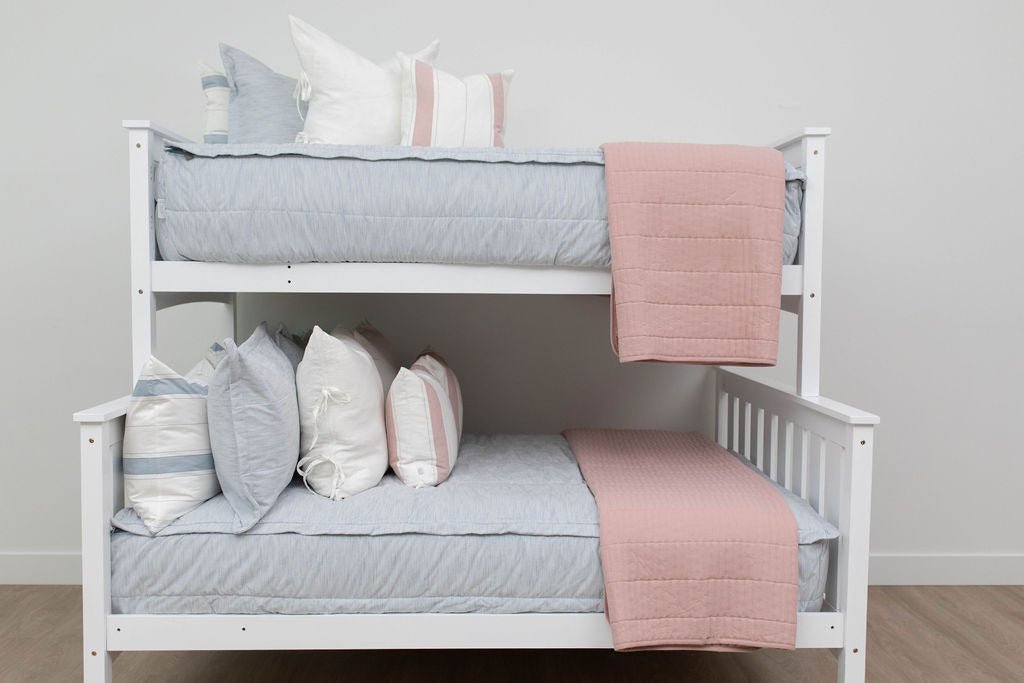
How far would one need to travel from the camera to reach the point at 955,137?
2.42 meters

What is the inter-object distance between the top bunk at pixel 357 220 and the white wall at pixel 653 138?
813mm

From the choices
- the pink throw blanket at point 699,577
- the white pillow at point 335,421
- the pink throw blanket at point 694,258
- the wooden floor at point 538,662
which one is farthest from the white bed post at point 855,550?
the white pillow at point 335,421

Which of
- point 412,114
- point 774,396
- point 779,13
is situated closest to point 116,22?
point 412,114

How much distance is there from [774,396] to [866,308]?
29.7 inches

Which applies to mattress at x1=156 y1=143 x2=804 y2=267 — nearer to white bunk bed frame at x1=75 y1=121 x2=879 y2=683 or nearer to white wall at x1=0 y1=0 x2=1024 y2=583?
white bunk bed frame at x1=75 y1=121 x2=879 y2=683

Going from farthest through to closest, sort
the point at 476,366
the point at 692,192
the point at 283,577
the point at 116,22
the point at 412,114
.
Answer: the point at 476,366, the point at 116,22, the point at 412,114, the point at 692,192, the point at 283,577

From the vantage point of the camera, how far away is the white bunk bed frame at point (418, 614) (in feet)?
4.84

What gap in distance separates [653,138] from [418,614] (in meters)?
1.52

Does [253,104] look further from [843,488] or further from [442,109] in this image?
[843,488]

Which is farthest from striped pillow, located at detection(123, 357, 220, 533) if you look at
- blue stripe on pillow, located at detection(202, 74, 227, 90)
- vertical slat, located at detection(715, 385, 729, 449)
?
vertical slat, located at detection(715, 385, 729, 449)

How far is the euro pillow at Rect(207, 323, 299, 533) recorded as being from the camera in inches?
57.9

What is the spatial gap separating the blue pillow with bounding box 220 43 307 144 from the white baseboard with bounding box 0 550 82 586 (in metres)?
1.35

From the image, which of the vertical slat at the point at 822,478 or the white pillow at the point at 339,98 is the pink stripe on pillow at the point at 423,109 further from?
the vertical slat at the point at 822,478

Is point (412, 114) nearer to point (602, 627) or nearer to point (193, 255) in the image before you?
point (193, 255)
